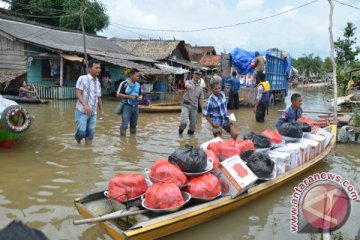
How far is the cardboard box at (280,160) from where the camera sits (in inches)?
216

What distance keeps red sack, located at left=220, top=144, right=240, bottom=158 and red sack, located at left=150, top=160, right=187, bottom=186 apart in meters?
0.96

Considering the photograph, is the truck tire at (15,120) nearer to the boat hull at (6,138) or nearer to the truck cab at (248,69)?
the boat hull at (6,138)

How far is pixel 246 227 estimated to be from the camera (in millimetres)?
4449

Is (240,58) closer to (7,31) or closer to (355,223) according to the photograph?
(7,31)

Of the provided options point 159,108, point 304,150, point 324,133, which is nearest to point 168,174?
point 304,150

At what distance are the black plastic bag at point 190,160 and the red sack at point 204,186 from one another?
0.38ft

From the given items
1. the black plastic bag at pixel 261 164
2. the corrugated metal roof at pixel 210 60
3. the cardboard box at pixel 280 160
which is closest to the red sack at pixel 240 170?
the black plastic bag at pixel 261 164

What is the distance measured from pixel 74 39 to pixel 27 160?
17615mm

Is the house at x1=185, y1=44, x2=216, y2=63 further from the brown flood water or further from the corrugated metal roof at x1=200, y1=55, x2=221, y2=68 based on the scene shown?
the brown flood water

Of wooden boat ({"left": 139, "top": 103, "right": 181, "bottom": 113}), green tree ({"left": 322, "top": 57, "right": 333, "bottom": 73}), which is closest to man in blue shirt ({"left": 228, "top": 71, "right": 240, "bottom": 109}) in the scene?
wooden boat ({"left": 139, "top": 103, "right": 181, "bottom": 113})

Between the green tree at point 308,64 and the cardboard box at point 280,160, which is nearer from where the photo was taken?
the cardboard box at point 280,160

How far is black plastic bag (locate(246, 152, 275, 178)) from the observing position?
16.5 feet

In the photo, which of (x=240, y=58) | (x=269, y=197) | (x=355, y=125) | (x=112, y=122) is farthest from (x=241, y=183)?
(x=240, y=58)

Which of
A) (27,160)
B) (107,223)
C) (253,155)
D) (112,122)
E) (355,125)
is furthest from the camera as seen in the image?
(112,122)
